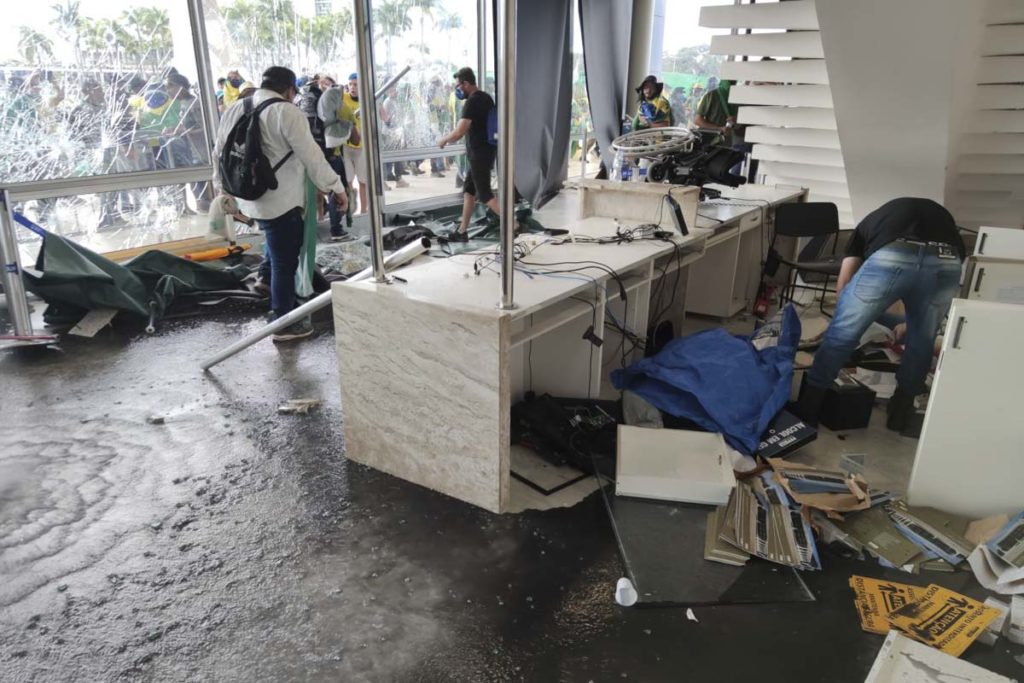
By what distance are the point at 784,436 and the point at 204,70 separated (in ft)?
16.7

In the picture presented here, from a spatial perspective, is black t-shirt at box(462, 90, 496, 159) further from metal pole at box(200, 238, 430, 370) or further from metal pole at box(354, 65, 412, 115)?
metal pole at box(200, 238, 430, 370)

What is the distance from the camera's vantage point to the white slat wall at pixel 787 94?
4.14 meters

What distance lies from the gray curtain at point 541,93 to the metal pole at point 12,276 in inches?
163

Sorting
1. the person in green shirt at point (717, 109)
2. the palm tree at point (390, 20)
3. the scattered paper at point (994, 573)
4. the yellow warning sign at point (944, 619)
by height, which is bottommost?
the yellow warning sign at point (944, 619)

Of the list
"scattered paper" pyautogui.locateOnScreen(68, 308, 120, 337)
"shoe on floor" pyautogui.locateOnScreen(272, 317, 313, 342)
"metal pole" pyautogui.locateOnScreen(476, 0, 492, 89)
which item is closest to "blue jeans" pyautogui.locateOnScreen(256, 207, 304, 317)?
"shoe on floor" pyautogui.locateOnScreen(272, 317, 313, 342)

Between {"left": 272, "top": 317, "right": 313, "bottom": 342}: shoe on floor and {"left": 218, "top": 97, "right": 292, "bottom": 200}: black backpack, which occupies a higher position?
{"left": 218, "top": 97, "right": 292, "bottom": 200}: black backpack

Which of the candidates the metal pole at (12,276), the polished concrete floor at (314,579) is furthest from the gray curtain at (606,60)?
the polished concrete floor at (314,579)

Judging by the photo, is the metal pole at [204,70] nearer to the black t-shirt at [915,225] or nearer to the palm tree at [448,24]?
the palm tree at [448,24]

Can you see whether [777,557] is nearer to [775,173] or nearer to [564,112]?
[775,173]

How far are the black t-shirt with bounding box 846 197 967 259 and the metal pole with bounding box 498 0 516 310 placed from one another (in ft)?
5.59

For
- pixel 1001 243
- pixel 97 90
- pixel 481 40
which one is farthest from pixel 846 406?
pixel 481 40

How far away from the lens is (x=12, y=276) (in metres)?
3.52

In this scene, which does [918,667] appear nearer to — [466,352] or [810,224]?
[466,352]

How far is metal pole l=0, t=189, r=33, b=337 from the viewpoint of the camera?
11.4ft
